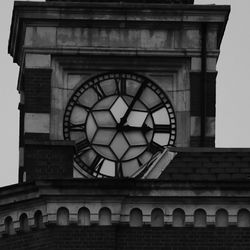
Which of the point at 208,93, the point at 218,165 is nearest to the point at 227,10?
the point at 208,93

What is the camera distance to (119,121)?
4956 centimetres

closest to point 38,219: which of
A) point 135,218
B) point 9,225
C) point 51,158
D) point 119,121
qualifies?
point 9,225

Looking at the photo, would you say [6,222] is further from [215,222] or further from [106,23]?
[106,23]

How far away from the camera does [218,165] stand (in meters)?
42.2

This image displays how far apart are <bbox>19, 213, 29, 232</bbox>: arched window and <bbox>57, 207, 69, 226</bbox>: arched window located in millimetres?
794

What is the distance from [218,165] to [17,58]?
1087cm

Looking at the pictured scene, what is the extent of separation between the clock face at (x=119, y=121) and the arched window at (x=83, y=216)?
27.9ft

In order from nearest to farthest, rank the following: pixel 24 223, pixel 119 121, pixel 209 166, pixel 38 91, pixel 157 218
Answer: pixel 157 218, pixel 24 223, pixel 209 166, pixel 119 121, pixel 38 91

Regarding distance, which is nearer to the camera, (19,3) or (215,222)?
(215,222)

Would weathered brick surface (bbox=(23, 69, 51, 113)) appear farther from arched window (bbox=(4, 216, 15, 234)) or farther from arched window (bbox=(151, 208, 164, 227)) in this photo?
arched window (bbox=(151, 208, 164, 227))

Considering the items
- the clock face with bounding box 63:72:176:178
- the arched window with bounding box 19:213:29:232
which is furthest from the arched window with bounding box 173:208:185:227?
the clock face with bounding box 63:72:176:178

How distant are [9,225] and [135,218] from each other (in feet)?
7.27

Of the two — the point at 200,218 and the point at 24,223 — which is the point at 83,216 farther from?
the point at 200,218

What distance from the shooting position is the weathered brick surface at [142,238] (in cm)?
4034
